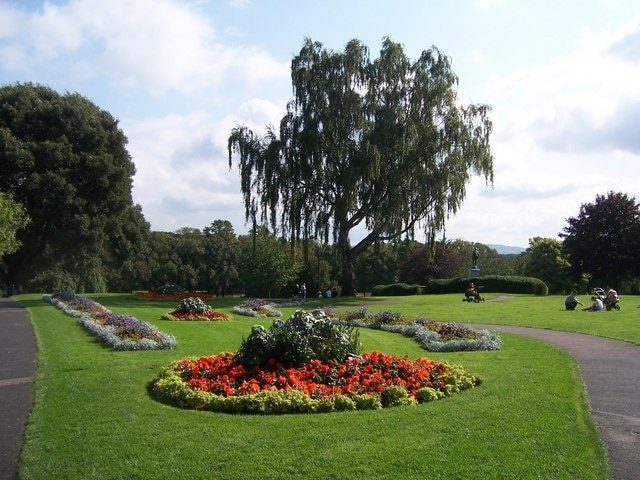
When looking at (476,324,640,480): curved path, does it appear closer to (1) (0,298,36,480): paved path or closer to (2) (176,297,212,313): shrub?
(1) (0,298,36,480): paved path

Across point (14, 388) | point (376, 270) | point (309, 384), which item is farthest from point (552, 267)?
point (14, 388)

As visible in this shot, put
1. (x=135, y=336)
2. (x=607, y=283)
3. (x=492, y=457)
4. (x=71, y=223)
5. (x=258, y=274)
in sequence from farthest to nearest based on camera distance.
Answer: (x=258, y=274)
(x=607, y=283)
(x=71, y=223)
(x=135, y=336)
(x=492, y=457)

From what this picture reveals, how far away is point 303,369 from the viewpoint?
913cm

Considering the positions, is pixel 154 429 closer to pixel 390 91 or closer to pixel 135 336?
pixel 135 336

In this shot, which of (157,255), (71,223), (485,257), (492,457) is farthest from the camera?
(485,257)

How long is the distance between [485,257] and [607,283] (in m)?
30.4

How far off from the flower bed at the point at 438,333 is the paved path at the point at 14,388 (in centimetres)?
556

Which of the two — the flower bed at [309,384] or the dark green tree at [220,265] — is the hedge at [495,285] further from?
the flower bed at [309,384]

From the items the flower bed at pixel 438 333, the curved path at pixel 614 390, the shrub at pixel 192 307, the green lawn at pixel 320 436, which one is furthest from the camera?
the shrub at pixel 192 307

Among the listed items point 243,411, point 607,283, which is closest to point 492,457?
point 243,411

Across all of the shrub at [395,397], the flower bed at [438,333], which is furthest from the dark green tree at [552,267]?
the shrub at [395,397]

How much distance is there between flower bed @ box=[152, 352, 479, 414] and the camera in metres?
7.57

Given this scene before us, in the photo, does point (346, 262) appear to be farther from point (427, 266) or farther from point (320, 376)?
point (320, 376)

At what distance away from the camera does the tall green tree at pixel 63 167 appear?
38.0 meters
